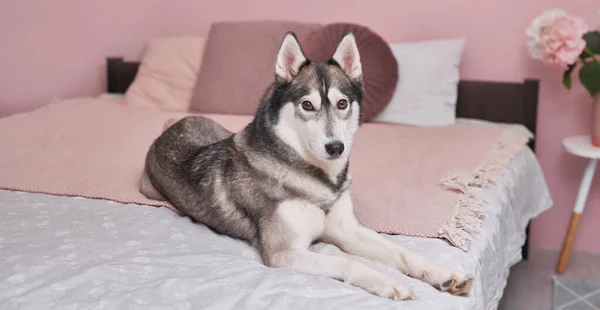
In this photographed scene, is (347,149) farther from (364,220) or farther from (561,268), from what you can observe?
(561,268)

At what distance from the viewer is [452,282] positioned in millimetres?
1561

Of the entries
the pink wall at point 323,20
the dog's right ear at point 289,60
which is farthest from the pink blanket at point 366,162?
the dog's right ear at point 289,60

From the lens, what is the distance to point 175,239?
186cm

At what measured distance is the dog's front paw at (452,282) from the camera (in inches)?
61.4

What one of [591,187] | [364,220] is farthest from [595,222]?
[364,220]


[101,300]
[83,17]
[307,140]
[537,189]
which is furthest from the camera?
[83,17]

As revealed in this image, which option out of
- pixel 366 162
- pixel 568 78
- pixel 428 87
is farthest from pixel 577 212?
pixel 366 162

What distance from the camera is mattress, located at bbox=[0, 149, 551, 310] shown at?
57.2 inches

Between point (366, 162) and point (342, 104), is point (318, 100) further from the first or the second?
point (366, 162)

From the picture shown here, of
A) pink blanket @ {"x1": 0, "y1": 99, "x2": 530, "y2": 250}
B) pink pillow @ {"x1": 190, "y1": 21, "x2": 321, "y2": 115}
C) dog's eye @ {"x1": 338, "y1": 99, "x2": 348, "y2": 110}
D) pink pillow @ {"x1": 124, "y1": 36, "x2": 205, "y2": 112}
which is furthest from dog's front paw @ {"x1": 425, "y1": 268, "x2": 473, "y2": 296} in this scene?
pink pillow @ {"x1": 124, "y1": 36, "x2": 205, "y2": 112}

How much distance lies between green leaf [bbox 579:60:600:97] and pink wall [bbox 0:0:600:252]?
1.04 ft

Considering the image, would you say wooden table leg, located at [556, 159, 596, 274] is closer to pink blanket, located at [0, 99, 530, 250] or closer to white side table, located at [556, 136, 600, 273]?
white side table, located at [556, 136, 600, 273]

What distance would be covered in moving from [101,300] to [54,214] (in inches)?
27.3

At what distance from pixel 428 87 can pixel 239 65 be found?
94cm
